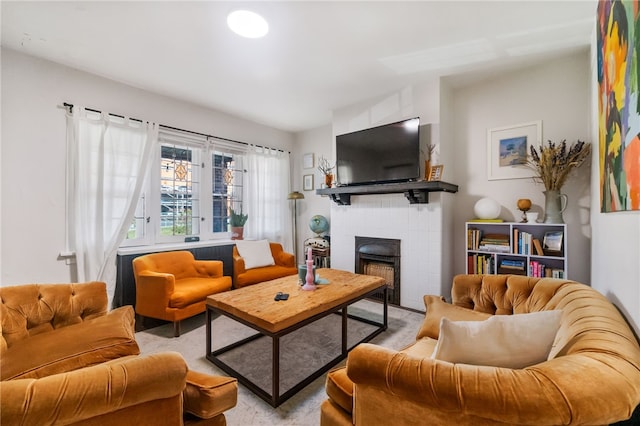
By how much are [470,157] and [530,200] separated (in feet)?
2.65

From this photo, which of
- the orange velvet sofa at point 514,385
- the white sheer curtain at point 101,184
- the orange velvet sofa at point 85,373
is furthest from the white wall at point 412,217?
the white sheer curtain at point 101,184

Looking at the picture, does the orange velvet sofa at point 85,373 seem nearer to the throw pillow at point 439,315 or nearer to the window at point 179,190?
the throw pillow at point 439,315

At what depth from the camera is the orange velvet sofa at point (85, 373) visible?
0.70 meters

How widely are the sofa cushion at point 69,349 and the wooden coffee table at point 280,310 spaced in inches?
24.2

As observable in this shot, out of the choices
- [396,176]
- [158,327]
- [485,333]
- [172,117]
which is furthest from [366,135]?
[158,327]

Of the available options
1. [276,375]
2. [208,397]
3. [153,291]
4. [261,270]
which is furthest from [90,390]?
[261,270]

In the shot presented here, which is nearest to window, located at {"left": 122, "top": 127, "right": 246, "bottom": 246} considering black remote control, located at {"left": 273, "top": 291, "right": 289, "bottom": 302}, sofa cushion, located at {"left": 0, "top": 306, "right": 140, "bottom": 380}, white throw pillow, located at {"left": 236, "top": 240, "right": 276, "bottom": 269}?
white throw pillow, located at {"left": 236, "top": 240, "right": 276, "bottom": 269}

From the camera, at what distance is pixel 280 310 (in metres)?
1.83

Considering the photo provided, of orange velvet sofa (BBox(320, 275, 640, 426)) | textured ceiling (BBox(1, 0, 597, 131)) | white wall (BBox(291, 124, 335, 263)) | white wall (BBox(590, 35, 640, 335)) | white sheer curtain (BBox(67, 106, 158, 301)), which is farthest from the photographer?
white wall (BBox(291, 124, 335, 263))

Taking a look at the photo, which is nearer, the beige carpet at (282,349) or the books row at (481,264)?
the beige carpet at (282,349)

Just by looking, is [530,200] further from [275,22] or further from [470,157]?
[275,22]

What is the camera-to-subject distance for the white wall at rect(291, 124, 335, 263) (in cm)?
476

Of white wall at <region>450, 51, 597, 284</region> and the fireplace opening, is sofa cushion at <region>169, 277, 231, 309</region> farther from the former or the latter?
white wall at <region>450, 51, 597, 284</region>

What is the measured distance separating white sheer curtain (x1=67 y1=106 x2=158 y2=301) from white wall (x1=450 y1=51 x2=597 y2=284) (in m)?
3.92
